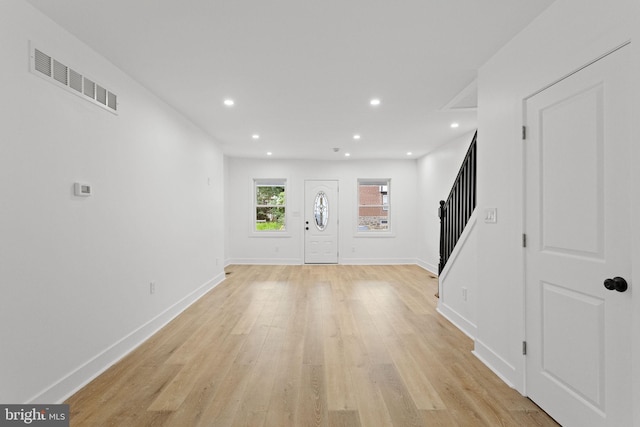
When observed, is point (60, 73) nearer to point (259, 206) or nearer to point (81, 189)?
point (81, 189)

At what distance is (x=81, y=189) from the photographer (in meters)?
2.31

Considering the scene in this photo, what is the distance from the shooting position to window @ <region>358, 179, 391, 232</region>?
25.9ft

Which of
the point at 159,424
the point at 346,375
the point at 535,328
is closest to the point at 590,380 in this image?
the point at 535,328

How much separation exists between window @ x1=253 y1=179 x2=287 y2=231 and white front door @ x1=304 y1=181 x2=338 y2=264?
0.62 metres

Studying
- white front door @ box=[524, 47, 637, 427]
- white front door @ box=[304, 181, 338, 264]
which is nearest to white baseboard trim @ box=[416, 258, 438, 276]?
white front door @ box=[304, 181, 338, 264]

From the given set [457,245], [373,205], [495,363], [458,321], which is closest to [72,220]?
[495,363]

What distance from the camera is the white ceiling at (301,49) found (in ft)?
6.61

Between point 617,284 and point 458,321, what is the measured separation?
221 centimetres

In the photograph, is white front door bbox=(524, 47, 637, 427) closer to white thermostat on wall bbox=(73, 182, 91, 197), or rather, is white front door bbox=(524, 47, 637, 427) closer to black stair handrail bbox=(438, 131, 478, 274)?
black stair handrail bbox=(438, 131, 478, 274)

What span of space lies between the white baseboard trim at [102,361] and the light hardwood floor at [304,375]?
0.07 metres

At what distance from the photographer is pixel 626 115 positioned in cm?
149

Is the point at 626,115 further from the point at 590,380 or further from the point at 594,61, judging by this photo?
the point at 590,380

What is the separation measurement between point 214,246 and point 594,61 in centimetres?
532

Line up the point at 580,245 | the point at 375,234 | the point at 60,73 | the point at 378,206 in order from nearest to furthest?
the point at 580,245 < the point at 60,73 < the point at 375,234 < the point at 378,206
